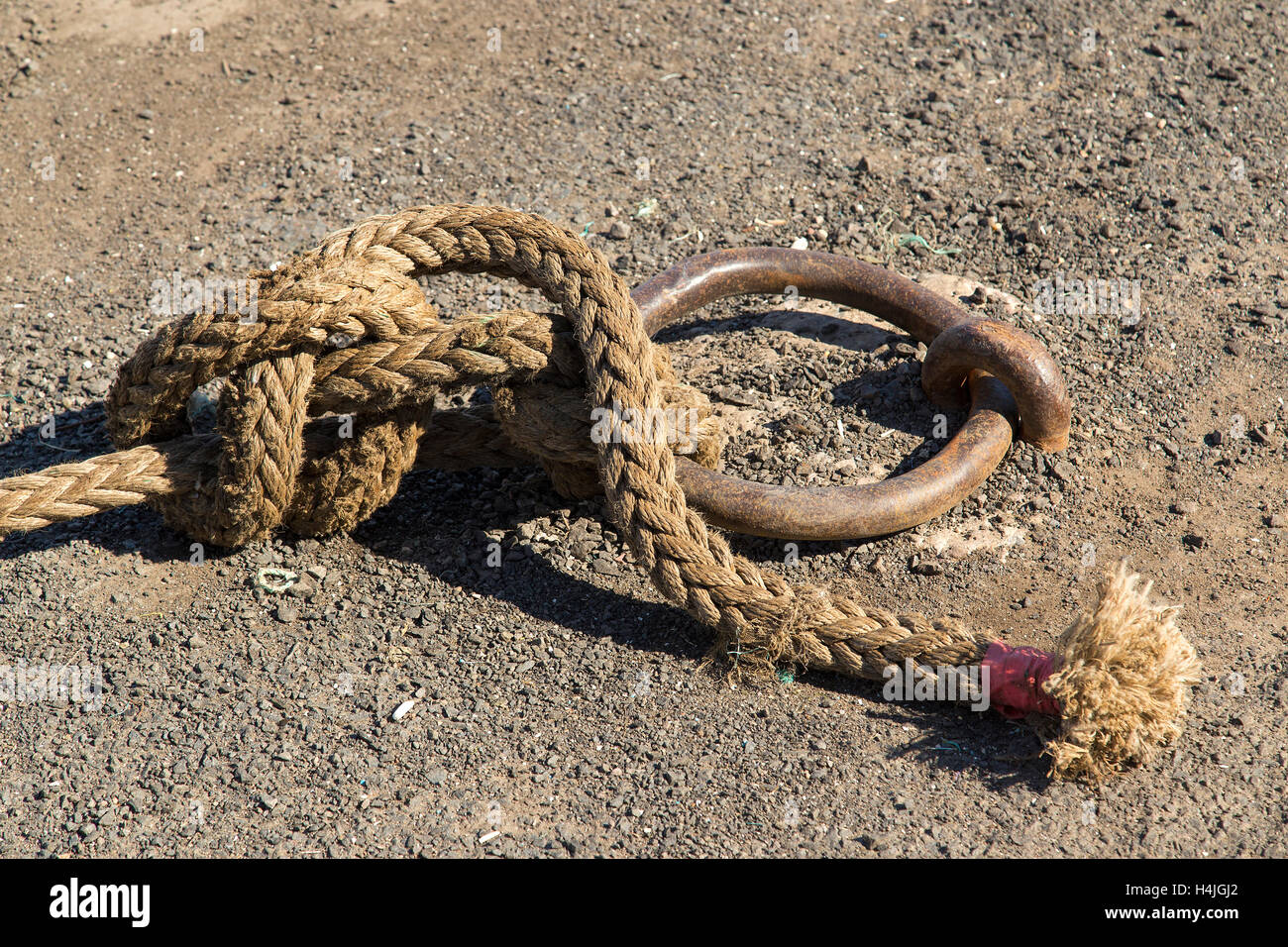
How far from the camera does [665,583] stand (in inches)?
113

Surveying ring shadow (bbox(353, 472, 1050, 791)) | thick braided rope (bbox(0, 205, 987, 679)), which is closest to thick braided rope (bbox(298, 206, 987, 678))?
thick braided rope (bbox(0, 205, 987, 679))

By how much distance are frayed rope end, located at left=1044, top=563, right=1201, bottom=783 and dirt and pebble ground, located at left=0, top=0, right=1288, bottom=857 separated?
0.09 metres

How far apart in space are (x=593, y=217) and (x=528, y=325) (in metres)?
1.51

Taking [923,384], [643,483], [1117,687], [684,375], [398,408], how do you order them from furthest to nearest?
[684,375], [923,384], [398,408], [643,483], [1117,687]

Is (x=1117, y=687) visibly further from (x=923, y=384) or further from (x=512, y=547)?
(x=512, y=547)

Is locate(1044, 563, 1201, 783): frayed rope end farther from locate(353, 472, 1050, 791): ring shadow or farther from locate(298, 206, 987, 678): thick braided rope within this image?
locate(298, 206, 987, 678): thick braided rope

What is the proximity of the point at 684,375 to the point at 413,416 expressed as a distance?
41.7 inches

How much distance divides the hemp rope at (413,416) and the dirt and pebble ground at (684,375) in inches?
6.9

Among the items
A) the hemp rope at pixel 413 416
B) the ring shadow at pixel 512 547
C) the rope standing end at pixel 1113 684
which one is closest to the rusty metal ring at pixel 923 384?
the hemp rope at pixel 413 416

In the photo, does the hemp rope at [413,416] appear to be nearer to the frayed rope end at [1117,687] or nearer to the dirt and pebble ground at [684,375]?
the frayed rope end at [1117,687]

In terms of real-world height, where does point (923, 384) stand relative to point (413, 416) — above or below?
above

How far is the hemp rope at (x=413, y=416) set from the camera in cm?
283

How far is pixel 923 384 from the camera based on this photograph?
354cm

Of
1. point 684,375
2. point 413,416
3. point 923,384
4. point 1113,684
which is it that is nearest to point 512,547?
point 413,416
